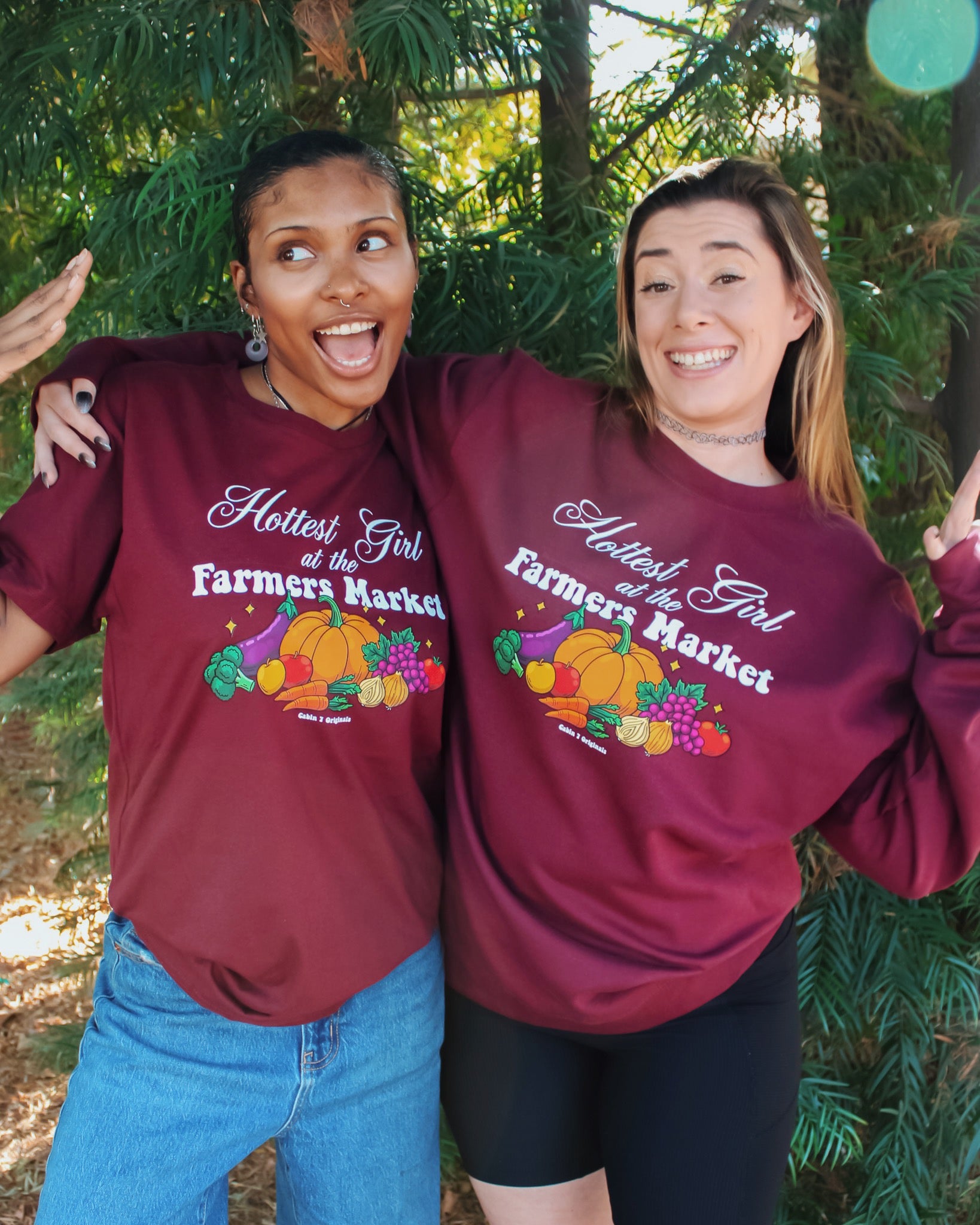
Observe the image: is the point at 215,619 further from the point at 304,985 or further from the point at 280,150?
the point at 280,150

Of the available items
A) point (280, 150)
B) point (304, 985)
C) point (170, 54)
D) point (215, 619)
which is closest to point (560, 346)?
point (280, 150)

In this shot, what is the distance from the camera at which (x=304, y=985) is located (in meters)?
1.49

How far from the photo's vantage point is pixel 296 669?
1481mm

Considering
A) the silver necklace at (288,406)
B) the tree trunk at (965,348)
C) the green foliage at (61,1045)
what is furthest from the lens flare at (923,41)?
the green foliage at (61,1045)

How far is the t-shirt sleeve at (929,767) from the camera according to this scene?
4.65ft

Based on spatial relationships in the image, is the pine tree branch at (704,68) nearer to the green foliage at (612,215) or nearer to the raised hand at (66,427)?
the green foliage at (612,215)

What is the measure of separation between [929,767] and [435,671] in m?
0.70

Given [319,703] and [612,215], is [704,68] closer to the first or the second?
[612,215]

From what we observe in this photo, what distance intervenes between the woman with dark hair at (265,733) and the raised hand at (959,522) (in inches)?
27.4

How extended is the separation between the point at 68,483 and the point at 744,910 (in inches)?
44.1

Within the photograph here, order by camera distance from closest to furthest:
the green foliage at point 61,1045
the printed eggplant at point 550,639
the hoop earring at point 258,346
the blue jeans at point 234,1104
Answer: the blue jeans at point 234,1104 < the printed eggplant at point 550,639 < the hoop earring at point 258,346 < the green foliage at point 61,1045

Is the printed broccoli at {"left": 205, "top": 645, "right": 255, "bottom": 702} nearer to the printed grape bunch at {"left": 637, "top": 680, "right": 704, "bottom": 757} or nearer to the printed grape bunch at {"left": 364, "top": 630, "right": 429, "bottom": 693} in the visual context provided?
the printed grape bunch at {"left": 364, "top": 630, "right": 429, "bottom": 693}

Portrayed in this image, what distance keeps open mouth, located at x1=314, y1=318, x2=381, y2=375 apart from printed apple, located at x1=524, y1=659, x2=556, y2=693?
49cm

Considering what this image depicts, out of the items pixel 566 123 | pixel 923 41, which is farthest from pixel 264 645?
pixel 923 41
